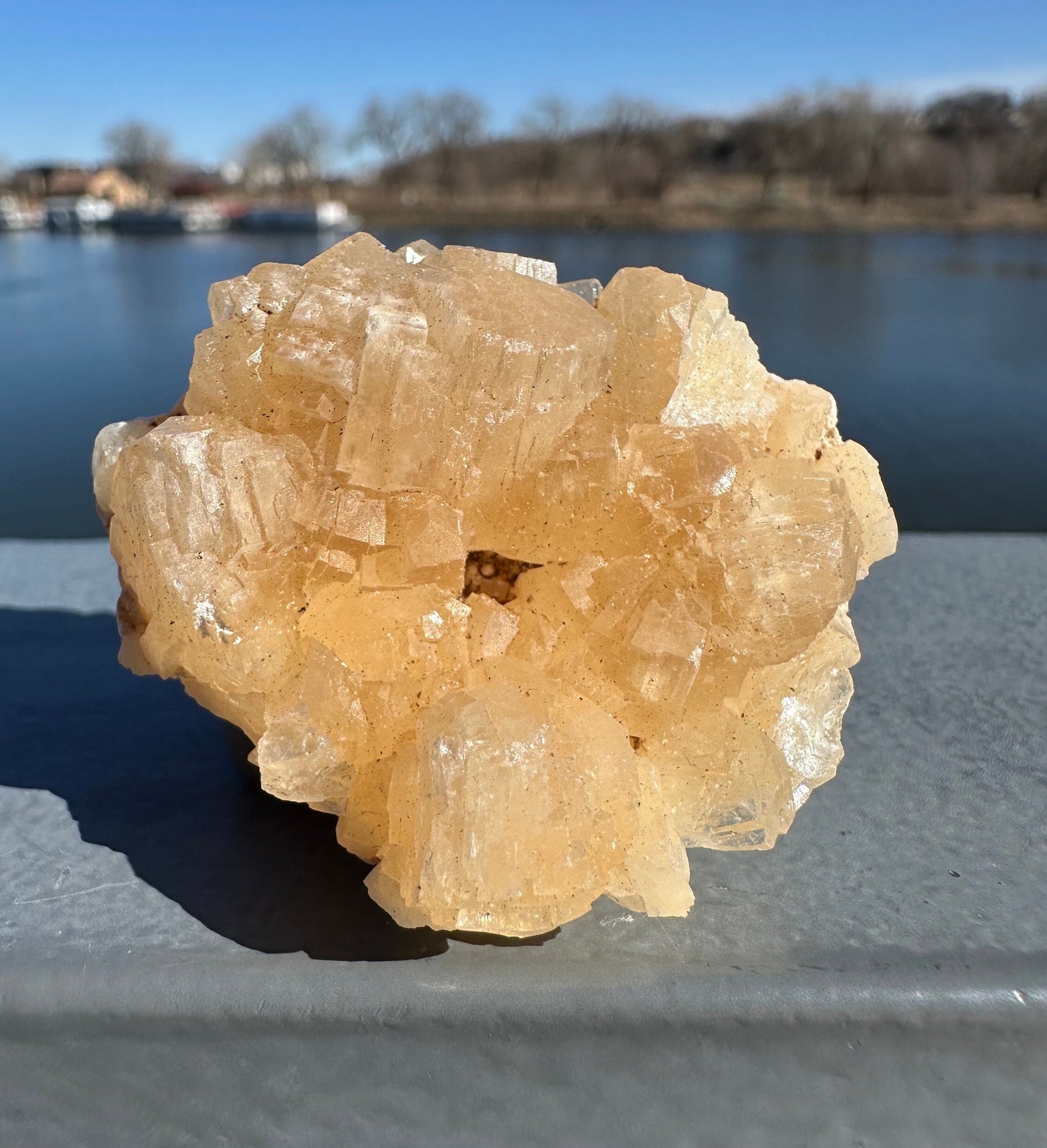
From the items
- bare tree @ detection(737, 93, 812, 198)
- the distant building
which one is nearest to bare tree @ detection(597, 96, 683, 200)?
bare tree @ detection(737, 93, 812, 198)

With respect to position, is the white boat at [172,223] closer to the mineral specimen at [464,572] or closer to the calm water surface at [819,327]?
the calm water surface at [819,327]

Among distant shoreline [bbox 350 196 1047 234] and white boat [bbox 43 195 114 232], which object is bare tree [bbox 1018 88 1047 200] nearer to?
distant shoreline [bbox 350 196 1047 234]

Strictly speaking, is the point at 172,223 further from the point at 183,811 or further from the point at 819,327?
the point at 183,811

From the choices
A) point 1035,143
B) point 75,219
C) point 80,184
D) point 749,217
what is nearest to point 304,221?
point 75,219

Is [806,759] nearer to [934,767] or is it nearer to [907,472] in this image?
[934,767]

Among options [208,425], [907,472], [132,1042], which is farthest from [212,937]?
[907,472]
